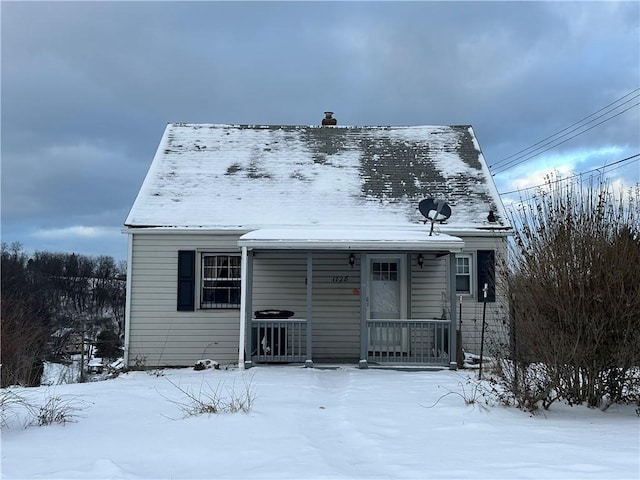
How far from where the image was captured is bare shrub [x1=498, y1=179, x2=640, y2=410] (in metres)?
6.61

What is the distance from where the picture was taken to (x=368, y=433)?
605 cm

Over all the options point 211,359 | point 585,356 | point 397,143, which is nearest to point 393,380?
point 585,356

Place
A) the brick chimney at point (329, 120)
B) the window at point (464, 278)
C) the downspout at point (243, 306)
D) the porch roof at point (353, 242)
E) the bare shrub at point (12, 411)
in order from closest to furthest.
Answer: the bare shrub at point (12, 411) → the porch roof at point (353, 242) → the downspout at point (243, 306) → the window at point (464, 278) → the brick chimney at point (329, 120)

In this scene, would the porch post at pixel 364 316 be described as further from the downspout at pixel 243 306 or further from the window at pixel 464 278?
the window at pixel 464 278

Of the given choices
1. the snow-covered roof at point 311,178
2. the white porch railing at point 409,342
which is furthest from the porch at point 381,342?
the snow-covered roof at point 311,178

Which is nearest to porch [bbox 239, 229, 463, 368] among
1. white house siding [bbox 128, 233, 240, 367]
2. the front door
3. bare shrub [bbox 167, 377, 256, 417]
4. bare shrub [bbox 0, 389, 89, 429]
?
the front door

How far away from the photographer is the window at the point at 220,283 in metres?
12.8

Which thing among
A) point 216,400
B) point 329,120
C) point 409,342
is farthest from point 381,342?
point 329,120

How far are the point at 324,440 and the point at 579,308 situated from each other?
333cm

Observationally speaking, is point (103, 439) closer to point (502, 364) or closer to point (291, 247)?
point (502, 364)

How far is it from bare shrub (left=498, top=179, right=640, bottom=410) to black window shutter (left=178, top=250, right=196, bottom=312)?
7408 millimetres

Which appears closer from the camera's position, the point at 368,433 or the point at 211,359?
the point at 368,433

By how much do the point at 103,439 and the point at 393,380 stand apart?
5289 millimetres

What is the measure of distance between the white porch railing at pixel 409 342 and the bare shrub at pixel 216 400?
10.2ft
